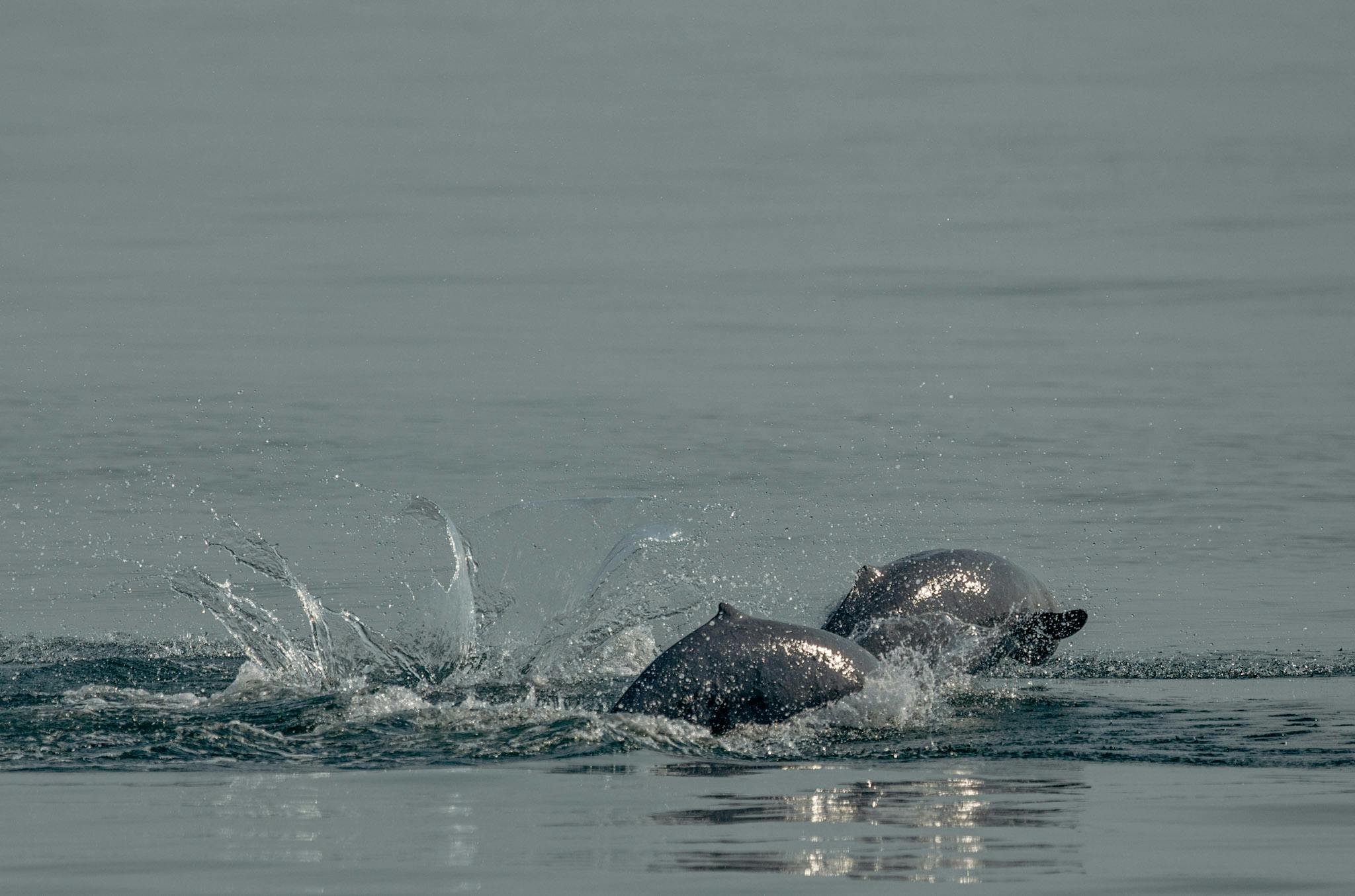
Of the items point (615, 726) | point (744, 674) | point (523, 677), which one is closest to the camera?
point (615, 726)

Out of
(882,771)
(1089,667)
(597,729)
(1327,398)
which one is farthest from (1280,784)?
(1327,398)

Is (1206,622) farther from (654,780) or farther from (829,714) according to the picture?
(654,780)

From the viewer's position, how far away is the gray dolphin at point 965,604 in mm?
14914

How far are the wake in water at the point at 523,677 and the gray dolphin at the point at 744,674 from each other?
0.14 metres

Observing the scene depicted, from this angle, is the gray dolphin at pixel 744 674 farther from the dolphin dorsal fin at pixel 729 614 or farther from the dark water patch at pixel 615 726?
the dark water patch at pixel 615 726

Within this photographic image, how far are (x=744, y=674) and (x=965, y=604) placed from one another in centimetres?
327

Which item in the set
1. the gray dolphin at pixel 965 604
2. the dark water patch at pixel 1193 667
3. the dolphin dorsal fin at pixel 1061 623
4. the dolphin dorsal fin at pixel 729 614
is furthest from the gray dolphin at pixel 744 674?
the dark water patch at pixel 1193 667

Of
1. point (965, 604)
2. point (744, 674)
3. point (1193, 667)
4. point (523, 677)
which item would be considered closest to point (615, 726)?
point (744, 674)

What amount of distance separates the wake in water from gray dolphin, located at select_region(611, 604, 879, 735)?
14cm

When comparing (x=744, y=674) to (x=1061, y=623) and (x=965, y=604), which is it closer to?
(x=965, y=604)

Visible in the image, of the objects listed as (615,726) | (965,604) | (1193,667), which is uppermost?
(965,604)

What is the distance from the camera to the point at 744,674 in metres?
12.1

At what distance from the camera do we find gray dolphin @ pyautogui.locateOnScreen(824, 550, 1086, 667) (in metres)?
14.9

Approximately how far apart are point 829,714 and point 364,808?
11.1ft
